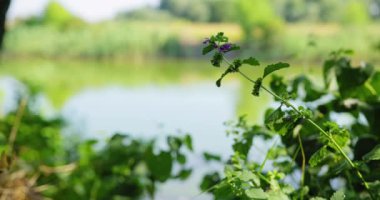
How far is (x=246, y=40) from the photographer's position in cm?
1082

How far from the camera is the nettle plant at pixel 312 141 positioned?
0.51 metres

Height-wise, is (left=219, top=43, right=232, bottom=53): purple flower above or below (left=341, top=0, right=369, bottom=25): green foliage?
above

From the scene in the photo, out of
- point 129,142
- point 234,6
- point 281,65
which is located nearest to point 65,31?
point 234,6

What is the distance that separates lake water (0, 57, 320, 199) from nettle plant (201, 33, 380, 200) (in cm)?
27

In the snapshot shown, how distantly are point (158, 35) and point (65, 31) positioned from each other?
2875 mm

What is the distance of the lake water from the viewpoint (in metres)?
3.01

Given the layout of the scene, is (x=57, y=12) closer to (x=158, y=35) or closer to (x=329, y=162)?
(x=158, y=35)

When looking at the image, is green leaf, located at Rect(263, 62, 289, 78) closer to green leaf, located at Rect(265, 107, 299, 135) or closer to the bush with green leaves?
green leaf, located at Rect(265, 107, 299, 135)

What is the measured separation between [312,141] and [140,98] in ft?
28.1

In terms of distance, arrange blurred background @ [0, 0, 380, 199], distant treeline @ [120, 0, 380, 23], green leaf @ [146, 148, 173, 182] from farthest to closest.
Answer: distant treeline @ [120, 0, 380, 23]
blurred background @ [0, 0, 380, 199]
green leaf @ [146, 148, 173, 182]

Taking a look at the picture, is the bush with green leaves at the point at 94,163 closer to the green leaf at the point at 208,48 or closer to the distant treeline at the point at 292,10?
the green leaf at the point at 208,48

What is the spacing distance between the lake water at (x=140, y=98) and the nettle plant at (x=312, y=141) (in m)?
0.27

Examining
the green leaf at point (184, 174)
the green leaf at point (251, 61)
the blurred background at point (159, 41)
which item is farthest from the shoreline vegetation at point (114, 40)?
the green leaf at point (251, 61)

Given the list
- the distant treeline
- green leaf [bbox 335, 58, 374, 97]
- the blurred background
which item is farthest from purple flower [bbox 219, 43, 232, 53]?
the distant treeline
